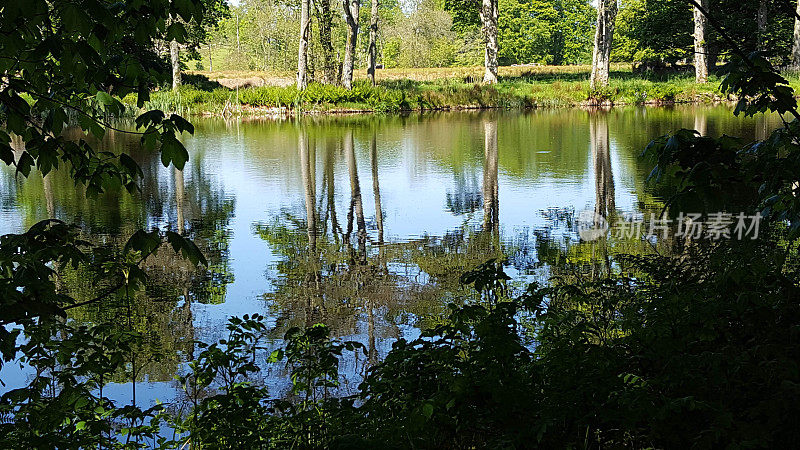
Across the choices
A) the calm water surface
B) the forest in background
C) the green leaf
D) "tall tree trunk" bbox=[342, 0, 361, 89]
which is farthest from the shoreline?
the green leaf

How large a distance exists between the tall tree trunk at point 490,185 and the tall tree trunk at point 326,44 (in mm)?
18549

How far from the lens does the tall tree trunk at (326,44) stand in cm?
3841

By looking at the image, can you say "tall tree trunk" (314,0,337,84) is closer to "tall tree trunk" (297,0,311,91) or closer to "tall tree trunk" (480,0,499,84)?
"tall tree trunk" (297,0,311,91)

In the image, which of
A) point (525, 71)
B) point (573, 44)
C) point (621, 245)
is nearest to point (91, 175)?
point (621, 245)

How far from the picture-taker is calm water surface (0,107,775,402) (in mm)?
6068

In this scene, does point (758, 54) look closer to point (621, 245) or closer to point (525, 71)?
point (621, 245)

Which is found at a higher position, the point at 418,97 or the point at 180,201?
the point at 418,97

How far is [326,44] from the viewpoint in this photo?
3862 centimetres

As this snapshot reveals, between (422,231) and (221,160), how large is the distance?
9289 millimetres

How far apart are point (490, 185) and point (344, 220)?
3.54 meters

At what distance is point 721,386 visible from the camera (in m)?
3.04
